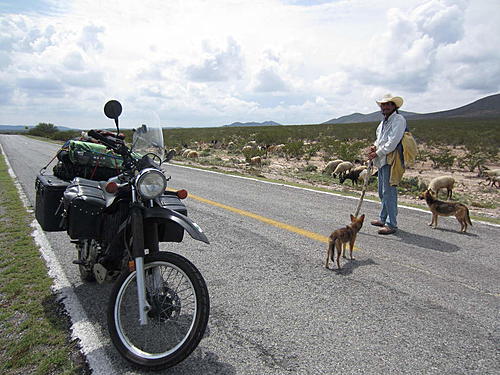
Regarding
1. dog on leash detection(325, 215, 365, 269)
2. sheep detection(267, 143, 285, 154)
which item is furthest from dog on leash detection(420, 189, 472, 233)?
sheep detection(267, 143, 285, 154)

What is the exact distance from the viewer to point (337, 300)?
12.2 feet

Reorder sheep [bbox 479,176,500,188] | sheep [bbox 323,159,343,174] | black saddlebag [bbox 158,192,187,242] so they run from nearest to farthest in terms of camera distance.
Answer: black saddlebag [bbox 158,192,187,242] < sheep [bbox 479,176,500,188] < sheep [bbox 323,159,343,174]

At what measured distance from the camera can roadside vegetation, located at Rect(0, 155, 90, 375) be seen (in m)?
2.71

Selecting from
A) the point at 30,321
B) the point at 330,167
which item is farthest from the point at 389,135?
the point at 330,167

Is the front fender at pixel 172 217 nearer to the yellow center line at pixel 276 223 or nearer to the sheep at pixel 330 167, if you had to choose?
the yellow center line at pixel 276 223

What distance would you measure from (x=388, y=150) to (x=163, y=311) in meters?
4.68

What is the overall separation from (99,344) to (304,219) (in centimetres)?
459

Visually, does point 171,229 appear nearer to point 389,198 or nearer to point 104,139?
point 104,139

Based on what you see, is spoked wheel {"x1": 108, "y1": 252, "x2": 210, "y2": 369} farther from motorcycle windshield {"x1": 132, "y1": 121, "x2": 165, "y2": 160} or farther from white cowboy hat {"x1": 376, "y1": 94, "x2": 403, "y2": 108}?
white cowboy hat {"x1": 376, "y1": 94, "x2": 403, "y2": 108}

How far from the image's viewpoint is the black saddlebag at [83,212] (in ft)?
10.7

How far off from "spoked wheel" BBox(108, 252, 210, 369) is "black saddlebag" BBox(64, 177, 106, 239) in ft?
2.29

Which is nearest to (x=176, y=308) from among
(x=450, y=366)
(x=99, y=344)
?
(x=99, y=344)

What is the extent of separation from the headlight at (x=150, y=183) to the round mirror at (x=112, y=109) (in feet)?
2.45

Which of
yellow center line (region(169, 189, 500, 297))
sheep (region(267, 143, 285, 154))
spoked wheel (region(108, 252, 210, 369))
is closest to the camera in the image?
spoked wheel (region(108, 252, 210, 369))
